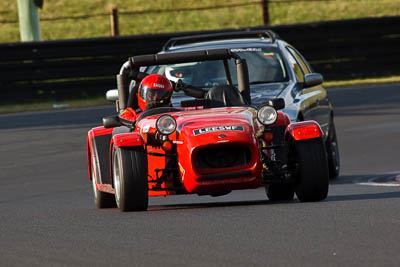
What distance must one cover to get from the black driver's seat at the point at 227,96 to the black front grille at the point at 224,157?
4.49ft

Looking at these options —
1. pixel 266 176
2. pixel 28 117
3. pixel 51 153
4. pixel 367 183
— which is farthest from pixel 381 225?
pixel 28 117

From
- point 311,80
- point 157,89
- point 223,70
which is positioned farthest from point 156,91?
point 223,70

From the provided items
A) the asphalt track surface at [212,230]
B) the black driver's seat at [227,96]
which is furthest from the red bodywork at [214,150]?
the black driver's seat at [227,96]

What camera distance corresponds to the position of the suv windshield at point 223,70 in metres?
12.4

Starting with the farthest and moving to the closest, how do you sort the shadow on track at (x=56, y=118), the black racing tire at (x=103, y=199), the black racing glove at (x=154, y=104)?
the shadow on track at (x=56, y=118), the black racing tire at (x=103, y=199), the black racing glove at (x=154, y=104)

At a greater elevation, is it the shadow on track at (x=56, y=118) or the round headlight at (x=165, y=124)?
the round headlight at (x=165, y=124)

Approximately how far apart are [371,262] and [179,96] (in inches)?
256

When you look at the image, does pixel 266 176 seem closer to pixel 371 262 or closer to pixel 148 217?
pixel 148 217

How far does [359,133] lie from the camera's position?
55.6 feet

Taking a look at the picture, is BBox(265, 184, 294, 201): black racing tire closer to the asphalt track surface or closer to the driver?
the asphalt track surface

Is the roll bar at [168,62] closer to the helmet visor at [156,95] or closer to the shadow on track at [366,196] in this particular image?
the helmet visor at [156,95]

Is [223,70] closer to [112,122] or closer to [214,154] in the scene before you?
[112,122]

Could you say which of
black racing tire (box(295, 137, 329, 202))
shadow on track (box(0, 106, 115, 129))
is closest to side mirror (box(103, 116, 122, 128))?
black racing tire (box(295, 137, 329, 202))

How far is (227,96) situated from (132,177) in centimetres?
175
